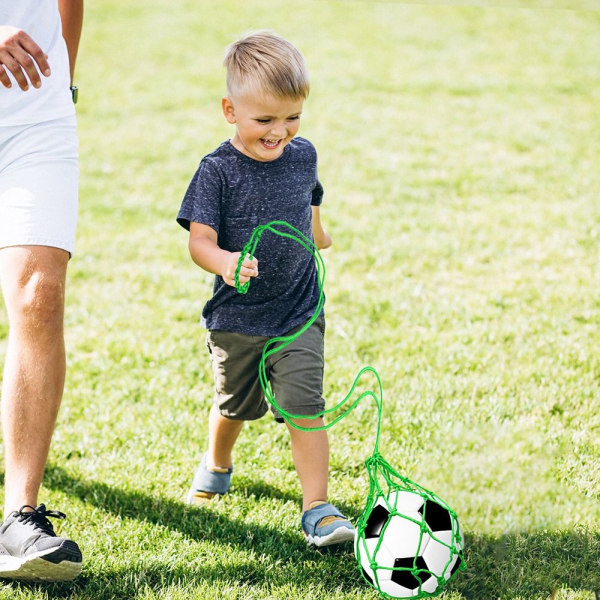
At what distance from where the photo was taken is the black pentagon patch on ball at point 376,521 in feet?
8.52

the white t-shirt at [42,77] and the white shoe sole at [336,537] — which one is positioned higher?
the white t-shirt at [42,77]

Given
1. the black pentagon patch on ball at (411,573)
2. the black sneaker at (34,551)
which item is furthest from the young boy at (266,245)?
the black sneaker at (34,551)

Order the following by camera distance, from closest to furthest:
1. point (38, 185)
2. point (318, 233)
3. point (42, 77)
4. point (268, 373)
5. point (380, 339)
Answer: point (38, 185)
point (42, 77)
point (268, 373)
point (318, 233)
point (380, 339)

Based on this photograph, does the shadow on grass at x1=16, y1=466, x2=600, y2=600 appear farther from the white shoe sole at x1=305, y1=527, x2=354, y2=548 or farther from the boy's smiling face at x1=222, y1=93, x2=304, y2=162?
the boy's smiling face at x1=222, y1=93, x2=304, y2=162

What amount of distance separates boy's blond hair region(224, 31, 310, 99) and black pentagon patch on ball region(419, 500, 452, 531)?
1.36 metres

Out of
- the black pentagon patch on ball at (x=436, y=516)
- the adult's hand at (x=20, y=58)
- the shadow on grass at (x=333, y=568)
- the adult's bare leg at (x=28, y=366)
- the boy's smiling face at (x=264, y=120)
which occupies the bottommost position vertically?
the shadow on grass at (x=333, y=568)

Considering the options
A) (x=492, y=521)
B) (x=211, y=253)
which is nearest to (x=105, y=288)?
(x=211, y=253)

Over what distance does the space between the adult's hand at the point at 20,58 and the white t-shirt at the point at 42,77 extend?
98 millimetres

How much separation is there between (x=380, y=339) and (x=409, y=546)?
198 cm

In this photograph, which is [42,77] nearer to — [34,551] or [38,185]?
[38,185]

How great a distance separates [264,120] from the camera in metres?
2.73

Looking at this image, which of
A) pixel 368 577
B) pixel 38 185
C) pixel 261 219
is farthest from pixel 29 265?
pixel 368 577

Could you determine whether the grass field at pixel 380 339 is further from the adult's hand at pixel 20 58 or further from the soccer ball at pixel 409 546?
the adult's hand at pixel 20 58

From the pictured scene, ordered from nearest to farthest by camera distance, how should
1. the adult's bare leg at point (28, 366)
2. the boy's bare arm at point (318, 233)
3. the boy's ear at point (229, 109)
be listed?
the adult's bare leg at point (28, 366)
the boy's ear at point (229, 109)
the boy's bare arm at point (318, 233)
